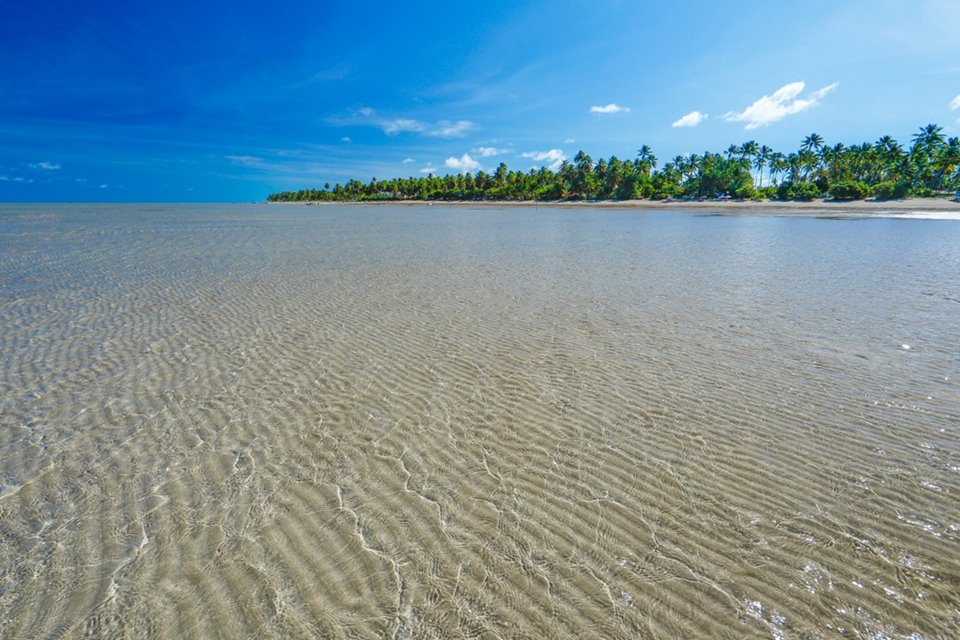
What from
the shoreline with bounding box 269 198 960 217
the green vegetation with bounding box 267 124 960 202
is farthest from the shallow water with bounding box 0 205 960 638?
the green vegetation with bounding box 267 124 960 202

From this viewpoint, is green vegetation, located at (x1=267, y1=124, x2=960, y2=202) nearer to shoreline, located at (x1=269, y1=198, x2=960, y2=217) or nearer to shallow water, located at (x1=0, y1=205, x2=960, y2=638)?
shoreline, located at (x1=269, y1=198, x2=960, y2=217)

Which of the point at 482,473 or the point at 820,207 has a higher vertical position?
the point at 820,207

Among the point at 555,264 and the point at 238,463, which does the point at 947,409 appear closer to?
the point at 238,463

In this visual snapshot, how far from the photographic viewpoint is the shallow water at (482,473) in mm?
3543

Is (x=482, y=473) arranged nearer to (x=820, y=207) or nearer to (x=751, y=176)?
(x=820, y=207)

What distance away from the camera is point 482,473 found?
5.25 meters

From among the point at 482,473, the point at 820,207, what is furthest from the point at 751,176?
the point at 482,473

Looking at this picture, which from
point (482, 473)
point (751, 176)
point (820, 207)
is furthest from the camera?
point (751, 176)

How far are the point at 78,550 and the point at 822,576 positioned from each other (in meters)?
6.97

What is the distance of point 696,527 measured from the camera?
4.29 metres

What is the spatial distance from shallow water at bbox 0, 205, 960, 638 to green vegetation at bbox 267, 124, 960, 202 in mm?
91352

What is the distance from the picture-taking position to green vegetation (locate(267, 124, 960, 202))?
77.8 meters

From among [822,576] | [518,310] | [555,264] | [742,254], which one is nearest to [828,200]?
[742,254]

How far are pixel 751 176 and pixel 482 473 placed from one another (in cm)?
12518
